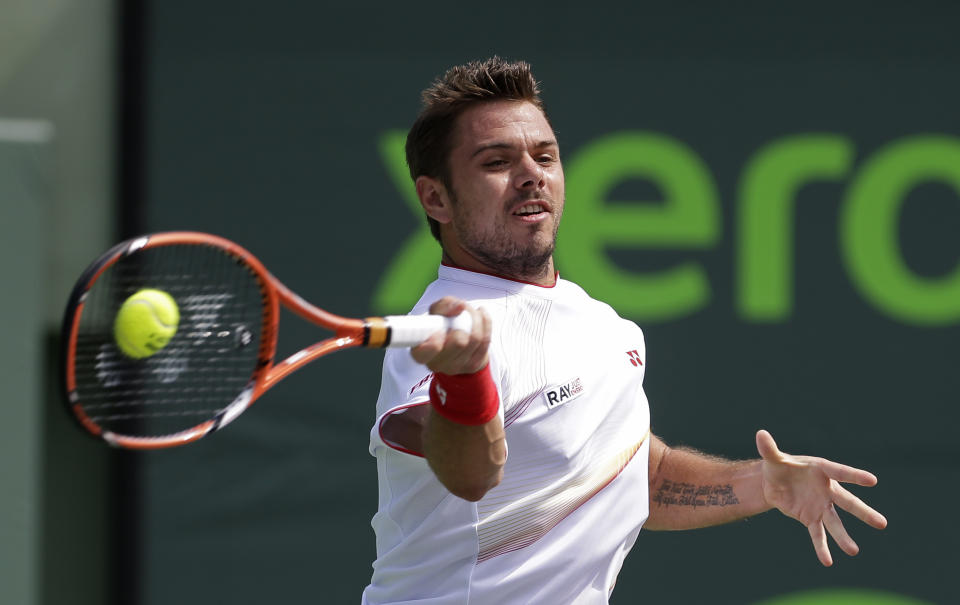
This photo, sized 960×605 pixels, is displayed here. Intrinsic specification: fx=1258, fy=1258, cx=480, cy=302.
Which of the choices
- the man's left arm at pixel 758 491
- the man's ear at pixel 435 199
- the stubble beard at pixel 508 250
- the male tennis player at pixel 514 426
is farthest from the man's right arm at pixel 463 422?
the man's left arm at pixel 758 491

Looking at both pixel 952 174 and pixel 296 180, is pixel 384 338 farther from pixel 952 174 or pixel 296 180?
pixel 952 174

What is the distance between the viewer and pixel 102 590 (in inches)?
179

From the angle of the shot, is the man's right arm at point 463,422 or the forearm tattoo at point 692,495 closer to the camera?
the man's right arm at point 463,422

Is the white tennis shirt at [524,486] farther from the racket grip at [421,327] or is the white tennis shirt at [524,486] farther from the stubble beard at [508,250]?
the racket grip at [421,327]

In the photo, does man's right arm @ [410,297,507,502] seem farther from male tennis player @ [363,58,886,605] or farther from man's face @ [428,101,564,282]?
man's face @ [428,101,564,282]

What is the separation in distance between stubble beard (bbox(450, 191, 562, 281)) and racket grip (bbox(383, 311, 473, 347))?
561 mm

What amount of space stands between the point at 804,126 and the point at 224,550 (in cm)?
265

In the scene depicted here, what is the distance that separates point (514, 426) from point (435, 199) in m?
0.60

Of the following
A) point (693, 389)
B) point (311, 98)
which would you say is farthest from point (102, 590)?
point (693, 389)

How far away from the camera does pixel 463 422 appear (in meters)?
2.08

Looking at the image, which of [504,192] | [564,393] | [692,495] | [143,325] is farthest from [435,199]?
[692,495]

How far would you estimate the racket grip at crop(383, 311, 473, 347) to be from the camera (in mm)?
2010

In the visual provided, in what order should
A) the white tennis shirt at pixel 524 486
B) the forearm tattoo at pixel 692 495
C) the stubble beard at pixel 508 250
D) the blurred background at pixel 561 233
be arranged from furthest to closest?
the blurred background at pixel 561 233 → the forearm tattoo at pixel 692 495 → the stubble beard at pixel 508 250 → the white tennis shirt at pixel 524 486

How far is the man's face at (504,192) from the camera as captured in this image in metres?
2.59
